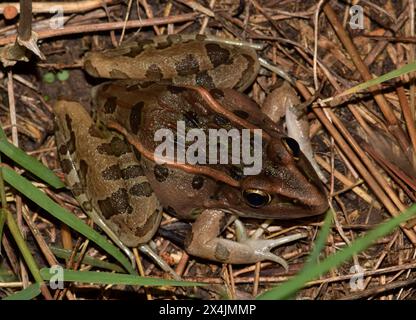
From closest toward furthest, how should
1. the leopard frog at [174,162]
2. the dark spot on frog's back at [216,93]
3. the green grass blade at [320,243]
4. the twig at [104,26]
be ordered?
the green grass blade at [320,243] → the leopard frog at [174,162] → the dark spot on frog's back at [216,93] → the twig at [104,26]

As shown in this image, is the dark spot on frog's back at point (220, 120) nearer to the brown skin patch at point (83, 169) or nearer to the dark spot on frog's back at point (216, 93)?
the dark spot on frog's back at point (216, 93)

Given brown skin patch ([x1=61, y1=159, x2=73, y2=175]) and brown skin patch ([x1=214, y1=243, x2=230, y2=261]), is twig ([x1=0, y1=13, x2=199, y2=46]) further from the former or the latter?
brown skin patch ([x1=214, y1=243, x2=230, y2=261])

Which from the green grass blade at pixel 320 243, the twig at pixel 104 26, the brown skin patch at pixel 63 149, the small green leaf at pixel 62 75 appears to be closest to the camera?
the green grass blade at pixel 320 243

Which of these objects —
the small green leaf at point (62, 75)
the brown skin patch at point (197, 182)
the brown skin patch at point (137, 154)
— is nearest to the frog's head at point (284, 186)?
the brown skin patch at point (197, 182)

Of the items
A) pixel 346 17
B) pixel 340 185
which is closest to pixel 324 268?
pixel 340 185

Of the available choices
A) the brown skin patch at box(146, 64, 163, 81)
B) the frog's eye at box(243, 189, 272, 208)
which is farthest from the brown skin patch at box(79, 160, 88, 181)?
the frog's eye at box(243, 189, 272, 208)
